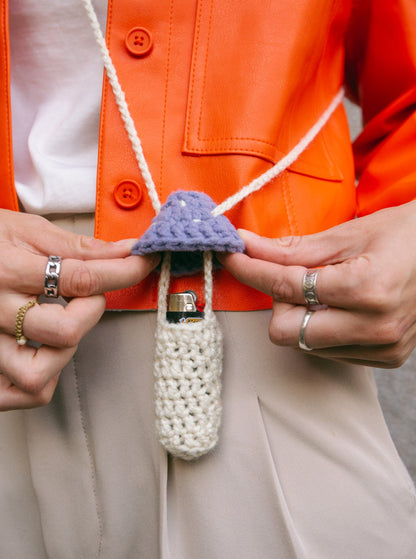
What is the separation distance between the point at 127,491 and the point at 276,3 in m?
0.69

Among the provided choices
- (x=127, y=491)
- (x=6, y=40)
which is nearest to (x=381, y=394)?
(x=127, y=491)

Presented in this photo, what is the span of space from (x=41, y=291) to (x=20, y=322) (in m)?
0.05

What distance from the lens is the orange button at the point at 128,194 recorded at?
→ 626mm

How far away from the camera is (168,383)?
589 millimetres

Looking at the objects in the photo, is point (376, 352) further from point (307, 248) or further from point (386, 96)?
point (386, 96)

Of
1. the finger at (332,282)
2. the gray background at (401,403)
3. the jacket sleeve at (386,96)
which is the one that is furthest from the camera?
the gray background at (401,403)

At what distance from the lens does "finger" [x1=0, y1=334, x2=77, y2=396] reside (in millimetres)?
569

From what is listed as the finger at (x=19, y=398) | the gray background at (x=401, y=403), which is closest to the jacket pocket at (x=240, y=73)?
the finger at (x=19, y=398)

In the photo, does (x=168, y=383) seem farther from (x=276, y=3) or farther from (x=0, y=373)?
(x=276, y=3)

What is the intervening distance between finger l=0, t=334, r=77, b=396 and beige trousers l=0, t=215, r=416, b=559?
0.09 m

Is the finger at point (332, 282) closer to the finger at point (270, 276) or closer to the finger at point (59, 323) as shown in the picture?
the finger at point (270, 276)

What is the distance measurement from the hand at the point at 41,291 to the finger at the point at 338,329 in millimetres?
192

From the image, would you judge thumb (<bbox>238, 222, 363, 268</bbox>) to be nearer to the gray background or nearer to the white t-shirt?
the white t-shirt

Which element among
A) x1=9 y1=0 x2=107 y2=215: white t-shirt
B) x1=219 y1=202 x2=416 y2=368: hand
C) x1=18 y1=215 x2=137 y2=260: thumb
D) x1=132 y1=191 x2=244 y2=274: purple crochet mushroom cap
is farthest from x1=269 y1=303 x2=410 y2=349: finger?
x1=9 y1=0 x2=107 y2=215: white t-shirt
